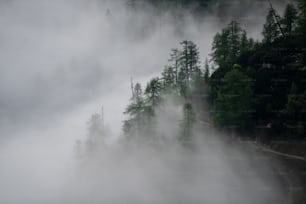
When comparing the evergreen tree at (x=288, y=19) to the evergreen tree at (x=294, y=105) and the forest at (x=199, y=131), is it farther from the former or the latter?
the evergreen tree at (x=294, y=105)

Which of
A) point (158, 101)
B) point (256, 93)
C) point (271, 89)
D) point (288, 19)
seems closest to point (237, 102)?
point (256, 93)

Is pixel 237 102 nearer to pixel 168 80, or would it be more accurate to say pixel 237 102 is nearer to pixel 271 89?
pixel 271 89

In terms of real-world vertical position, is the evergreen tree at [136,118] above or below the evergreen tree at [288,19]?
below

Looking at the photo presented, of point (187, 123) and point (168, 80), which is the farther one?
point (168, 80)

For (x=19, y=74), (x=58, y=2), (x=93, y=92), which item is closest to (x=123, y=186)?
(x=93, y=92)

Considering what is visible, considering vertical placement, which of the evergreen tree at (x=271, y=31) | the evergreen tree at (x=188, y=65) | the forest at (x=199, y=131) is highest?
the evergreen tree at (x=271, y=31)

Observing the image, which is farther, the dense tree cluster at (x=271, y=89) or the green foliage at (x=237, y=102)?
the green foliage at (x=237, y=102)

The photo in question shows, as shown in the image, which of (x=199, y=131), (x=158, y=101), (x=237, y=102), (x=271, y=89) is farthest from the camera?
(x=158, y=101)

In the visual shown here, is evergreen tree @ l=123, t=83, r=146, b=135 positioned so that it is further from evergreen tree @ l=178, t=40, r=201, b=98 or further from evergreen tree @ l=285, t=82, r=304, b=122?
evergreen tree @ l=285, t=82, r=304, b=122

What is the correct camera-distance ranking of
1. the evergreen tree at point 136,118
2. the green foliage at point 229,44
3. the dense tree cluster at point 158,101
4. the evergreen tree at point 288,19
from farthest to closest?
1. the green foliage at point 229,44
2. the evergreen tree at point 136,118
3. the evergreen tree at point 288,19
4. the dense tree cluster at point 158,101

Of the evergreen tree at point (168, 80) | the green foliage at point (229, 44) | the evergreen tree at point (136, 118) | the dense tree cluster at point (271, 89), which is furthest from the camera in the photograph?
the green foliage at point (229, 44)

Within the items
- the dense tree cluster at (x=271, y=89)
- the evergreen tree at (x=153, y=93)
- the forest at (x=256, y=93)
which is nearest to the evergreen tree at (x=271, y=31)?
the forest at (x=256, y=93)

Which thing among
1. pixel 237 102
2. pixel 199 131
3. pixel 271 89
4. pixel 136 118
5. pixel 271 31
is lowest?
pixel 199 131

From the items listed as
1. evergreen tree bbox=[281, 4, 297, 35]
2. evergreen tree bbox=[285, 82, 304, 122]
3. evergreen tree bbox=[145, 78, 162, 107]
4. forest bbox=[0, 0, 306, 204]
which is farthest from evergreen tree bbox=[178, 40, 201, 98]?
evergreen tree bbox=[285, 82, 304, 122]
